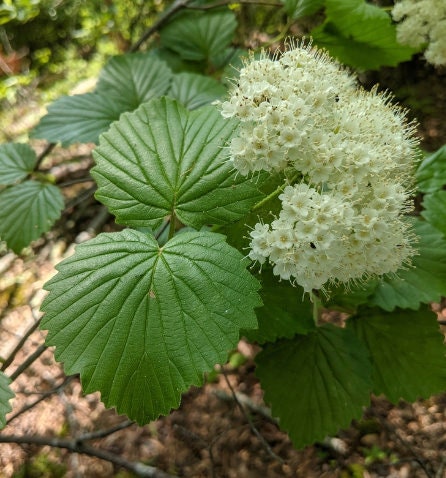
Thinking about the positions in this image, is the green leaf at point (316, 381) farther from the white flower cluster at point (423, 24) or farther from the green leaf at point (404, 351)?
the white flower cluster at point (423, 24)

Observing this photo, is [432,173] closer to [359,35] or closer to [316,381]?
[359,35]

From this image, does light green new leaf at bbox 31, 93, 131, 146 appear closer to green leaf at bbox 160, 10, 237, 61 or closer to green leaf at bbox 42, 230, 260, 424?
green leaf at bbox 160, 10, 237, 61

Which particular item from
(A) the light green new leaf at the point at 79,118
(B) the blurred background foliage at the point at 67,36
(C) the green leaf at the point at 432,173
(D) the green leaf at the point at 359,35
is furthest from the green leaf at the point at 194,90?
(B) the blurred background foliage at the point at 67,36

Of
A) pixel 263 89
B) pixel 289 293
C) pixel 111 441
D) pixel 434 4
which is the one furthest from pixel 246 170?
pixel 111 441

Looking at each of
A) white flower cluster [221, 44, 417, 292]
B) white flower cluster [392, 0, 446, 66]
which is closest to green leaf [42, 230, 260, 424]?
white flower cluster [221, 44, 417, 292]

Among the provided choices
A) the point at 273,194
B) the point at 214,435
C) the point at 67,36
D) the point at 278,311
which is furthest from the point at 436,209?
the point at 67,36

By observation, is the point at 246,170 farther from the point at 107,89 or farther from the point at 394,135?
the point at 107,89
